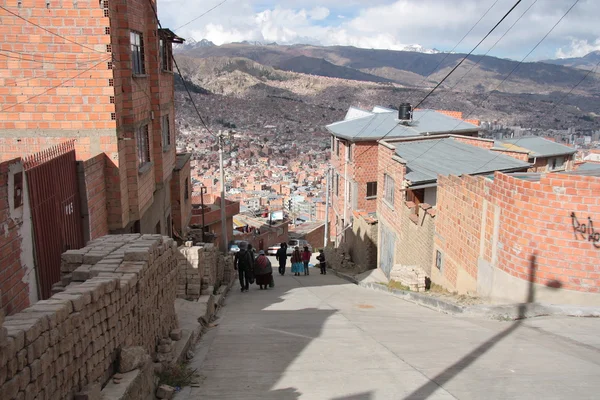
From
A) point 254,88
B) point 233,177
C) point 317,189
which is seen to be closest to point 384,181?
point 317,189

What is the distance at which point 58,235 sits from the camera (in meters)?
7.52

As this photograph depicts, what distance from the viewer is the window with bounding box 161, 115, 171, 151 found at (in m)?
14.9

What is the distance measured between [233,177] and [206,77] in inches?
3011

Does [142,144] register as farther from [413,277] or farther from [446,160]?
[446,160]

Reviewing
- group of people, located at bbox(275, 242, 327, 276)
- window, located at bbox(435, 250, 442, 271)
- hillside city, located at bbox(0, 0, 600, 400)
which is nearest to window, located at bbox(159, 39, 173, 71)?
hillside city, located at bbox(0, 0, 600, 400)

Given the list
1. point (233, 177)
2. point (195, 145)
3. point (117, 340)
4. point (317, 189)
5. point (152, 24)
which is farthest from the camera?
A: point (195, 145)

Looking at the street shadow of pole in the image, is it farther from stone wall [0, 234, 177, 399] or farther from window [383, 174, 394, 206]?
window [383, 174, 394, 206]

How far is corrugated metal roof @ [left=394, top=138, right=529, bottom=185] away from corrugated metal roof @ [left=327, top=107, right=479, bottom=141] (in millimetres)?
4622

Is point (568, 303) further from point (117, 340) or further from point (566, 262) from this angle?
point (117, 340)

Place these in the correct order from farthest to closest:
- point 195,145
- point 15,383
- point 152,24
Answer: point 195,145 < point 152,24 < point 15,383

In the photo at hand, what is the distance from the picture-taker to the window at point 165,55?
51.0ft

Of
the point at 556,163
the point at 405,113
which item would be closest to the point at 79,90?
the point at 405,113

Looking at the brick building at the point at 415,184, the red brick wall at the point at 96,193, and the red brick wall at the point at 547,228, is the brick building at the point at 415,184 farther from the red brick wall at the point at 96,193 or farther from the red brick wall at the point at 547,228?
the red brick wall at the point at 96,193

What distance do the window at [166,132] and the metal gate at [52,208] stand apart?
20.9ft
